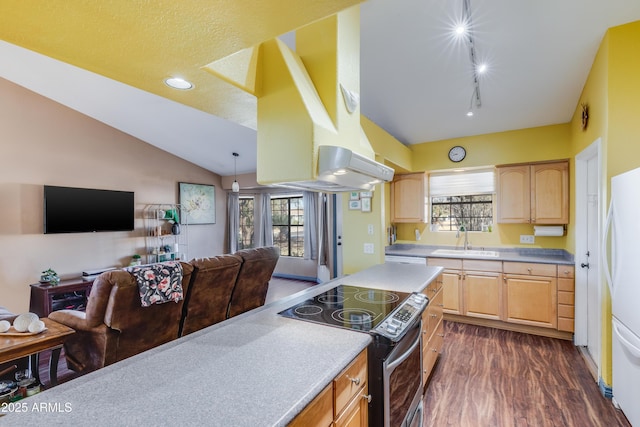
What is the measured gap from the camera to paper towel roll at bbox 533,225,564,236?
3.60 m

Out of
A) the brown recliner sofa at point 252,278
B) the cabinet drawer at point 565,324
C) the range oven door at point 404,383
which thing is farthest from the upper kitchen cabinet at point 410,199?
the range oven door at point 404,383

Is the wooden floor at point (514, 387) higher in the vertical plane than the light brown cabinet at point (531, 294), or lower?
lower

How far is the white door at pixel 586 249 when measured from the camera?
294 centimetres

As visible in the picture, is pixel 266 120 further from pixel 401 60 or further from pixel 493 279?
pixel 493 279

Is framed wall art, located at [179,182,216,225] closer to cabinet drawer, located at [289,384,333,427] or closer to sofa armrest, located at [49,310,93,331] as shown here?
sofa armrest, located at [49,310,93,331]

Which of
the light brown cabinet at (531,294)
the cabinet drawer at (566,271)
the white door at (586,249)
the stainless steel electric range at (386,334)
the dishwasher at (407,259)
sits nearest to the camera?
the stainless steel electric range at (386,334)

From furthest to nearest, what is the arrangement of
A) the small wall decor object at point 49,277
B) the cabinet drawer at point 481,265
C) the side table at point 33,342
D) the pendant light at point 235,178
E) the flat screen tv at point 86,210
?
the pendant light at point 235,178, the flat screen tv at point 86,210, the small wall decor object at point 49,277, the cabinet drawer at point 481,265, the side table at point 33,342

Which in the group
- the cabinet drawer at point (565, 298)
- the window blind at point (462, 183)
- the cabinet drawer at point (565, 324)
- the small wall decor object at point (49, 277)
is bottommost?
the cabinet drawer at point (565, 324)

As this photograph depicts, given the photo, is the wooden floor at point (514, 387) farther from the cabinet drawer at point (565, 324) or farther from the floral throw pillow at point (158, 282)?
the floral throw pillow at point (158, 282)

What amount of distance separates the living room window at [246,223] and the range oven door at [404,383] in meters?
5.96

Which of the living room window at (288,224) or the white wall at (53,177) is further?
the living room window at (288,224)

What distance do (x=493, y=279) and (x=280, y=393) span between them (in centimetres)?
353

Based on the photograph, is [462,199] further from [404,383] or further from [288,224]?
[288,224]

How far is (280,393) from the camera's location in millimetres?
905
